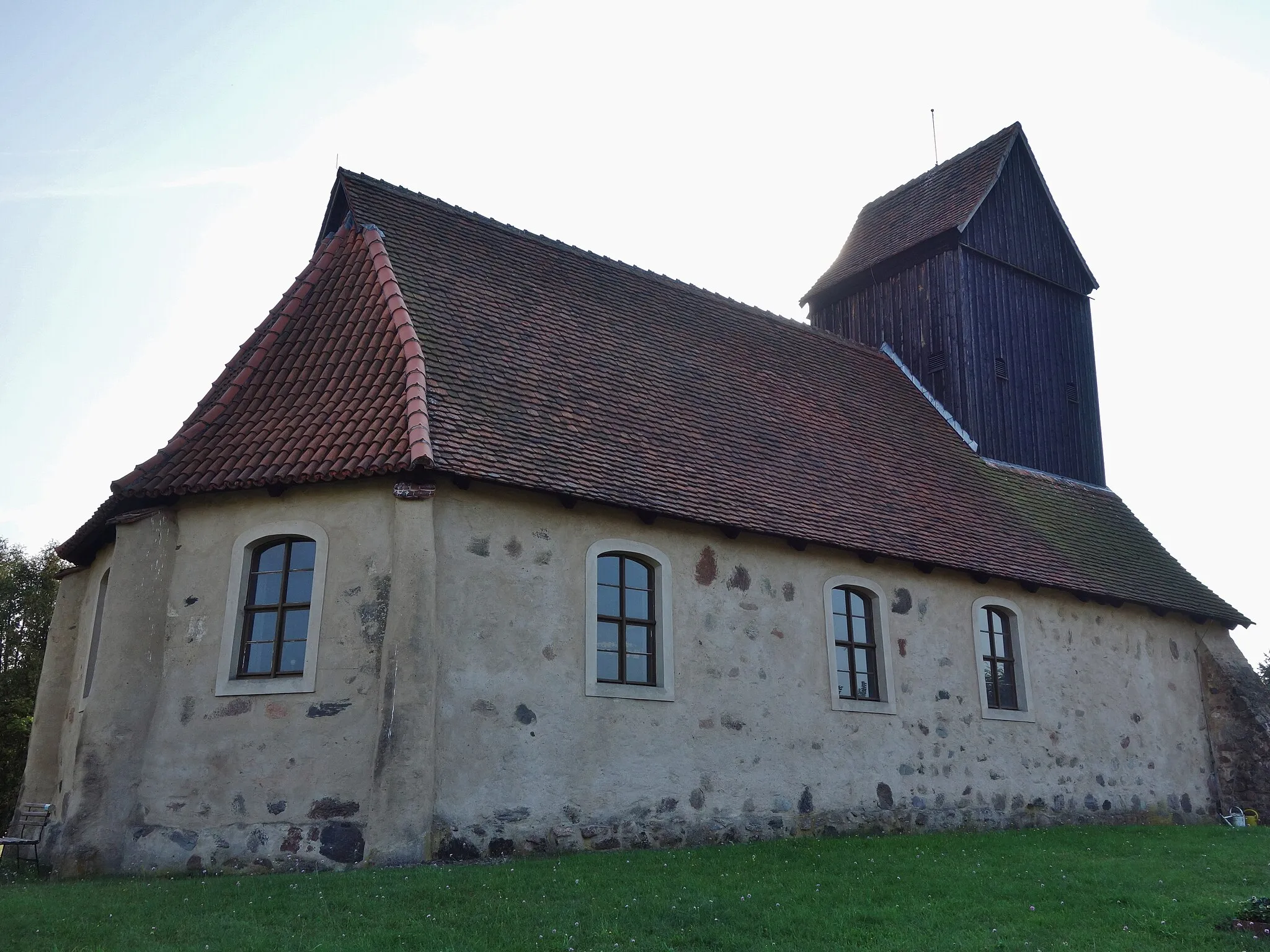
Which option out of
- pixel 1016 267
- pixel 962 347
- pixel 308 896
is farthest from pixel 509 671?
pixel 1016 267

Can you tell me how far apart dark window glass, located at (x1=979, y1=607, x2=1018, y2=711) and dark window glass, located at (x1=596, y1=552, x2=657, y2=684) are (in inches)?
224

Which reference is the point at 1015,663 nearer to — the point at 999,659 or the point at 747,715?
the point at 999,659

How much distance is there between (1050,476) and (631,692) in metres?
12.1

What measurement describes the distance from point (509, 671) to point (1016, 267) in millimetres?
15190

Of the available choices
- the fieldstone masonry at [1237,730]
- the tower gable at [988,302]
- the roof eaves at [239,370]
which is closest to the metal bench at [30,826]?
the roof eaves at [239,370]

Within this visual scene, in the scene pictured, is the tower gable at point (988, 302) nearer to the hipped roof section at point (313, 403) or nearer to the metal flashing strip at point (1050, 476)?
the metal flashing strip at point (1050, 476)

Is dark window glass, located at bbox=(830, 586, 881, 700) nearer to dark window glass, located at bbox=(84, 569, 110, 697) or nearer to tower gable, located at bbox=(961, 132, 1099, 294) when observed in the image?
dark window glass, located at bbox=(84, 569, 110, 697)

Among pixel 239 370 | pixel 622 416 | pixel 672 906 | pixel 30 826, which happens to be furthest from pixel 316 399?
pixel 672 906

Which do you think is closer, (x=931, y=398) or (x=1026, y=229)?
(x=931, y=398)

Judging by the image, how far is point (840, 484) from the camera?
51.3 feet

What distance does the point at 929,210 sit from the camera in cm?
2239

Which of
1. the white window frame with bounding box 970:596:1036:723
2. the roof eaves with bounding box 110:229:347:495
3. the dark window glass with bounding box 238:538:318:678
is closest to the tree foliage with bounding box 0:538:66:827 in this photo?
the roof eaves with bounding box 110:229:347:495

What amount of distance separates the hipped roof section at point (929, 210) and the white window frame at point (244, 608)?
1441 centimetres

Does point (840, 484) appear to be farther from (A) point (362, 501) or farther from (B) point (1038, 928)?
(B) point (1038, 928)
